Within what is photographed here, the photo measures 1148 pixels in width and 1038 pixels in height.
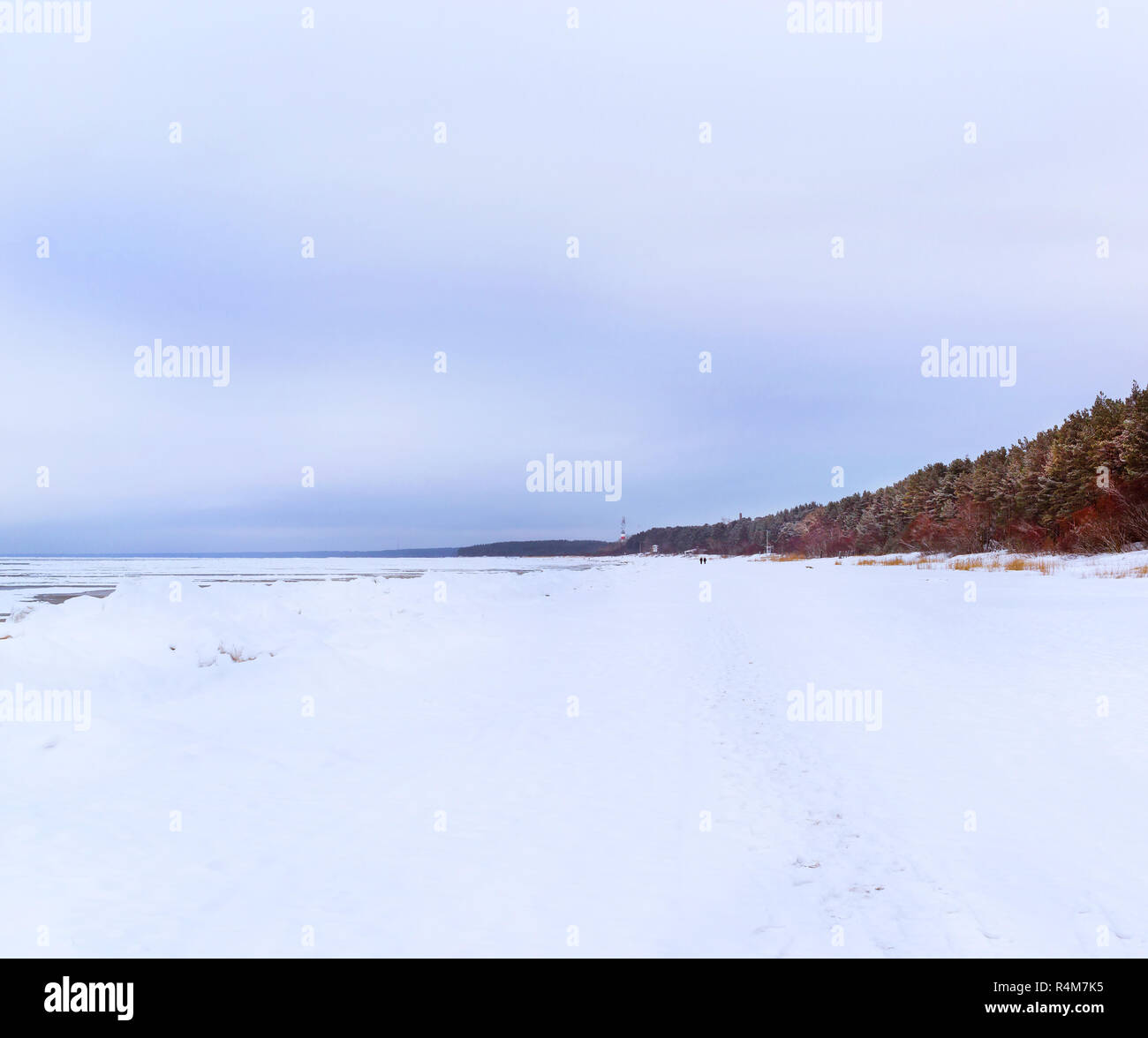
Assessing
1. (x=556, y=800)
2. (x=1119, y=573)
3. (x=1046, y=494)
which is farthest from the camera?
(x=1046, y=494)

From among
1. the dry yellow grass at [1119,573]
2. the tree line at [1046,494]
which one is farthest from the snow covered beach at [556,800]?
the tree line at [1046,494]

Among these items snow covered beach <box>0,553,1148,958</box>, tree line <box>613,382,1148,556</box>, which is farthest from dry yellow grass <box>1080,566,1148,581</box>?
snow covered beach <box>0,553,1148,958</box>

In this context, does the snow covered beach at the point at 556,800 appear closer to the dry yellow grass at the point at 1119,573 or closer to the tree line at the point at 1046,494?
the dry yellow grass at the point at 1119,573

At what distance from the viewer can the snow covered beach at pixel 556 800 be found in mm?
4211

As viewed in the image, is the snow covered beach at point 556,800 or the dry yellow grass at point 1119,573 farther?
the dry yellow grass at point 1119,573

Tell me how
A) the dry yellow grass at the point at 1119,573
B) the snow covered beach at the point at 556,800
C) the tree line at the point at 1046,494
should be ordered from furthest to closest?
the tree line at the point at 1046,494 → the dry yellow grass at the point at 1119,573 → the snow covered beach at the point at 556,800

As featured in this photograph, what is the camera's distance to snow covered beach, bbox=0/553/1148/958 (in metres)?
4.21

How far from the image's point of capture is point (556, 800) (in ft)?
20.9

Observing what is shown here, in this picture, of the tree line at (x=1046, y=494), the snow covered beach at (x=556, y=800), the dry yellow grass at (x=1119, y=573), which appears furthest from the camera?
the tree line at (x=1046, y=494)

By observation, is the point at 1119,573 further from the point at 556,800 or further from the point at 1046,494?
the point at 556,800

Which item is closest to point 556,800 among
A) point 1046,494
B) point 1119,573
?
point 1119,573

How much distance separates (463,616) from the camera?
63.4 feet

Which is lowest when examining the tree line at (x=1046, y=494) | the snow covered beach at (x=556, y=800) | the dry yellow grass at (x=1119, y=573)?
the snow covered beach at (x=556, y=800)

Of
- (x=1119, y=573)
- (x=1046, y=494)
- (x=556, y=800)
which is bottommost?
(x=556, y=800)
